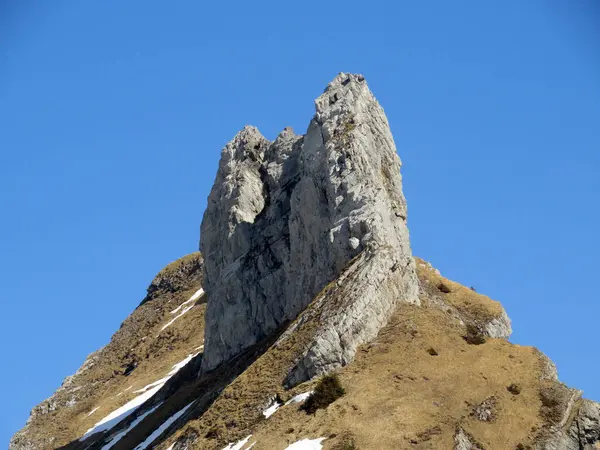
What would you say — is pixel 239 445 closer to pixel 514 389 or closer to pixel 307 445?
pixel 307 445

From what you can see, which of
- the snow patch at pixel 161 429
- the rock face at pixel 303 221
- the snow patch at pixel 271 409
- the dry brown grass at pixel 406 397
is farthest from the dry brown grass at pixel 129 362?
the snow patch at pixel 271 409

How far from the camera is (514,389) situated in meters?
70.2

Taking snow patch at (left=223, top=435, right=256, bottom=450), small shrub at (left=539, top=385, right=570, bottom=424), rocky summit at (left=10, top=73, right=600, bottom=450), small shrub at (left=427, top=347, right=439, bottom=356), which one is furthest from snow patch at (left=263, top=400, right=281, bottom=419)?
small shrub at (left=539, top=385, right=570, bottom=424)

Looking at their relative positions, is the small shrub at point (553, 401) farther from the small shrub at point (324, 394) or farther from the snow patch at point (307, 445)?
the snow patch at point (307, 445)

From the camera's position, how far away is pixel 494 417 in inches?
2650

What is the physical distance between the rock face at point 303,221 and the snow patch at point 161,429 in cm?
1192

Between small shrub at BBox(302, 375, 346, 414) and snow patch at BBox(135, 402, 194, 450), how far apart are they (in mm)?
27598

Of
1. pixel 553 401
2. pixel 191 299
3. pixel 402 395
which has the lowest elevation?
pixel 553 401

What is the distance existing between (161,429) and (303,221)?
80.7 ft

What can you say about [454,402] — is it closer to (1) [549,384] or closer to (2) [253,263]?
(1) [549,384]

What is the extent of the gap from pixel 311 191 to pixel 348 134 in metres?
6.57

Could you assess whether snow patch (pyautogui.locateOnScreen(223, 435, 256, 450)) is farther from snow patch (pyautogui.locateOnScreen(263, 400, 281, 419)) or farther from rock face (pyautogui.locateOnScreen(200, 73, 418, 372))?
rock face (pyautogui.locateOnScreen(200, 73, 418, 372))

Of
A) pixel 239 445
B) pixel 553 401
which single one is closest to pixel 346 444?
pixel 239 445

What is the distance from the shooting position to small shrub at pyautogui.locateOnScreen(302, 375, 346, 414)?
226ft
